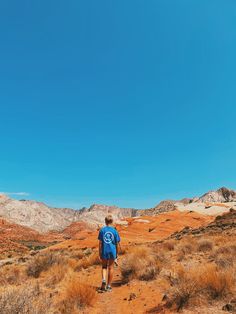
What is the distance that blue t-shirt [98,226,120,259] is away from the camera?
28.2ft

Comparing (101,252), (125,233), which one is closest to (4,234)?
(125,233)

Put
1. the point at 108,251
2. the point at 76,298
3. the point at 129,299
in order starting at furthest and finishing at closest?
the point at 108,251, the point at 129,299, the point at 76,298

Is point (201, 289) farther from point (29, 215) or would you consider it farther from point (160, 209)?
point (29, 215)

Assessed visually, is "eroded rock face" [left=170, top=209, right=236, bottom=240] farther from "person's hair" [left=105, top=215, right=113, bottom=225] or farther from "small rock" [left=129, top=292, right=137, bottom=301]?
"small rock" [left=129, top=292, right=137, bottom=301]

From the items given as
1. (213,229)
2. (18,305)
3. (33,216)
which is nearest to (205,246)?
(213,229)

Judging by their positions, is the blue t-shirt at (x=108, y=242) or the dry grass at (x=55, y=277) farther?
the dry grass at (x=55, y=277)

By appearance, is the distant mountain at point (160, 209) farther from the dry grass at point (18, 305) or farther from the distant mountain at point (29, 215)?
the dry grass at point (18, 305)

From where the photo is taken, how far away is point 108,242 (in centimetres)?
867

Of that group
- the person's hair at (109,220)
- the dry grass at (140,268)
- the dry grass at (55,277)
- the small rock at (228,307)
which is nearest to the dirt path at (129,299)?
the dry grass at (140,268)

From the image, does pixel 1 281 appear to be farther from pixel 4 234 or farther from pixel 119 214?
pixel 119 214

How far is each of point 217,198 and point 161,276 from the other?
97.2 metres

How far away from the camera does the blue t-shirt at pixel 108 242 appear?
8594 mm

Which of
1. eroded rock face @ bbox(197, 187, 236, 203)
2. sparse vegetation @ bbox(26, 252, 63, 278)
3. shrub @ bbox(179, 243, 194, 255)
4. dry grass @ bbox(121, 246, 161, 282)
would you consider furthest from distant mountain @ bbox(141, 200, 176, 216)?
dry grass @ bbox(121, 246, 161, 282)

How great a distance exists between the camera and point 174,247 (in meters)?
15.7
